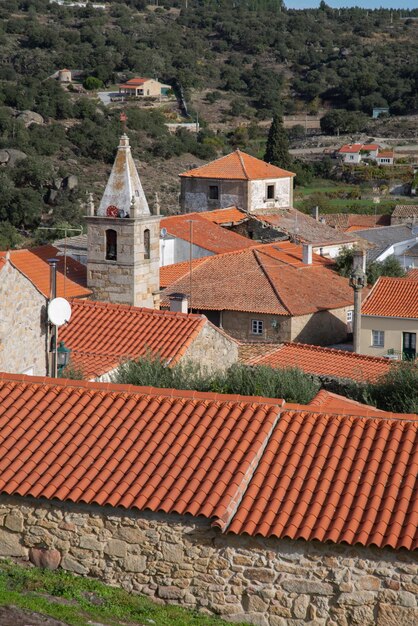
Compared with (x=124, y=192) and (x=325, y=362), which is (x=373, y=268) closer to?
(x=124, y=192)

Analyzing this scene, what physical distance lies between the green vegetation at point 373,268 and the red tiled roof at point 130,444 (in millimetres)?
28823

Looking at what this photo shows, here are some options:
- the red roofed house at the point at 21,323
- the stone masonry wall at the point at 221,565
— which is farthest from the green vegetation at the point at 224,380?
the stone masonry wall at the point at 221,565

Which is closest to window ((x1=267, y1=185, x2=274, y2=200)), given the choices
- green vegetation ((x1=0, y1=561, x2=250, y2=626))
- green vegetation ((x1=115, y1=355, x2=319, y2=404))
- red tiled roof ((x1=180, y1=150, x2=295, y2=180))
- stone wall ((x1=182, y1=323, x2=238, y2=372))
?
red tiled roof ((x1=180, y1=150, x2=295, y2=180))

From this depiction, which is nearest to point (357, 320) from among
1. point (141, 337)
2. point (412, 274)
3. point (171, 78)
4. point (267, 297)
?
point (267, 297)

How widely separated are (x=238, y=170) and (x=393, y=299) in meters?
16.3

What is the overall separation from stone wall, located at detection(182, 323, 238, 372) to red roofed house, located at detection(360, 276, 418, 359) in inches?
498

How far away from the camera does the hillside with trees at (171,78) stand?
66.3 m

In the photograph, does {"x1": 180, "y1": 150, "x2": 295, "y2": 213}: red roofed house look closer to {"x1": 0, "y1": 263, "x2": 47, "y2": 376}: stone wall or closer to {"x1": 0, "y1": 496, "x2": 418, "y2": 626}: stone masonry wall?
{"x1": 0, "y1": 263, "x2": 47, "y2": 376}: stone wall

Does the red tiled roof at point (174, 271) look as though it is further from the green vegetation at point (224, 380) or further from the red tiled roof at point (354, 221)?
the red tiled roof at point (354, 221)

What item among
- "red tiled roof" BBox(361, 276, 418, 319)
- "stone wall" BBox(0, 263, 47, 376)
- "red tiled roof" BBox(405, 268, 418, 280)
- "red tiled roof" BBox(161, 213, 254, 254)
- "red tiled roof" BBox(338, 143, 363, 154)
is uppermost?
"stone wall" BBox(0, 263, 47, 376)

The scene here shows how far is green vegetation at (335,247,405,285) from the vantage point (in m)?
40.2

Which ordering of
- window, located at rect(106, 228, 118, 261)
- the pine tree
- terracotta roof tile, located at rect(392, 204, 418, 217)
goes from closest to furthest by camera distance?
1. window, located at rect(106, 228, 118, 261)
2. terracotta roof tile, located at rect(392, 204, 418, 217)
3. the pine tree

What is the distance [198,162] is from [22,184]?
1870cm

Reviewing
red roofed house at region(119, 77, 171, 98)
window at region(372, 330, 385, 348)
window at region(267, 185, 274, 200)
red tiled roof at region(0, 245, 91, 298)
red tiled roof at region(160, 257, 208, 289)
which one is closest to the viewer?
red tiled roof at region(0, 245, 91, 298)
